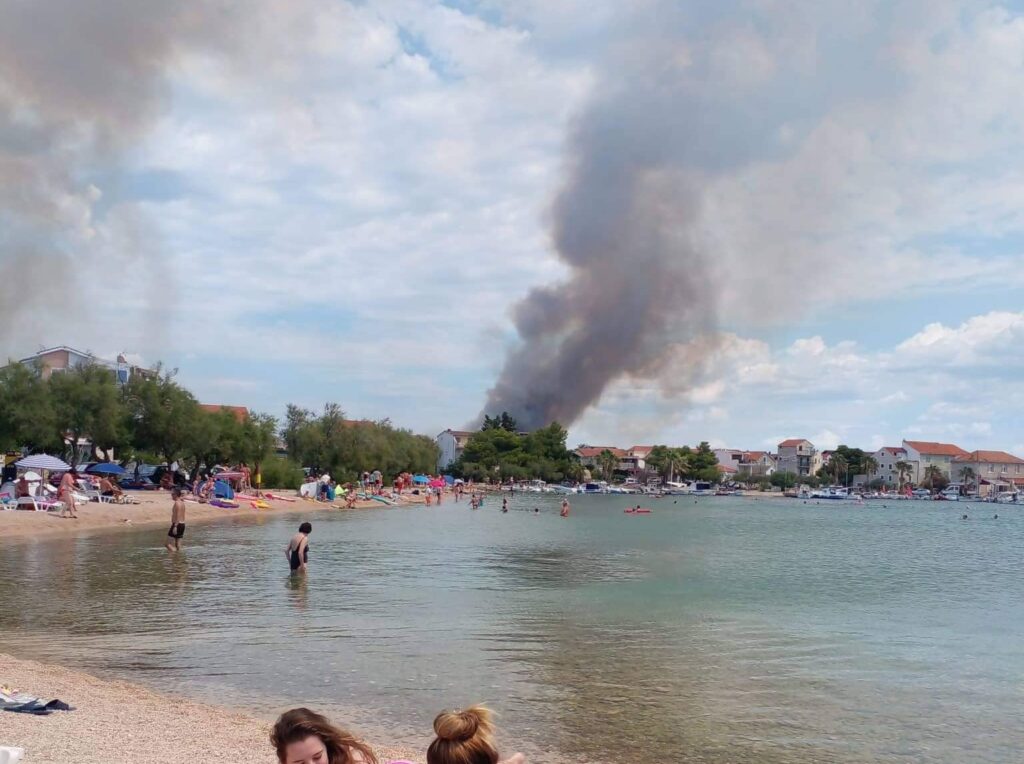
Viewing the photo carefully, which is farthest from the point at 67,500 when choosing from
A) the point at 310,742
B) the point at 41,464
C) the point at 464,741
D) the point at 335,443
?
the point at 335,443

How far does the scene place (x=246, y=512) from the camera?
54.9 metres

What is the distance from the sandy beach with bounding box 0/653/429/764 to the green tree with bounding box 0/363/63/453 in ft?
140

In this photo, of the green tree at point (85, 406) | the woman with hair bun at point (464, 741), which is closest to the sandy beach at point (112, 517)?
the green tree at point (85, 406)

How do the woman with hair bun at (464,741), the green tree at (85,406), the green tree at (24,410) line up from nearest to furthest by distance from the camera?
the woman with hair bun at (464,741) < the green tree at (24,410) < the green tree at (85,406)

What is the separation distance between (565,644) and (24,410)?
141 ft

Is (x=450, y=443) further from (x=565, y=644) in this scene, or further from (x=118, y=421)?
(x=565, y=644)

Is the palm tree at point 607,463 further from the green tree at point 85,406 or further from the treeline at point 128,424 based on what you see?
the green tree at point 85,406

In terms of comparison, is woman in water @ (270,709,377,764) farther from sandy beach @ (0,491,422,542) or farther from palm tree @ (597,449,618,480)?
palm tree @ (597,449,618,480)

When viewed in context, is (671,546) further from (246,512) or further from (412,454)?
(412,454)

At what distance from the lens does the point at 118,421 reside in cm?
5544

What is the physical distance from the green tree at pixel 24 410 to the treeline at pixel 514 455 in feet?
356

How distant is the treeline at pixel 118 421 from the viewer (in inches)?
1946

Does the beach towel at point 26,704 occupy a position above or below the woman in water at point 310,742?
below

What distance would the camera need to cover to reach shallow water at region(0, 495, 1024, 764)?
10.8 metres
